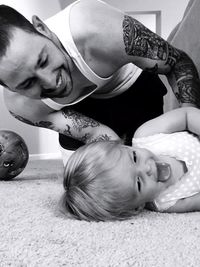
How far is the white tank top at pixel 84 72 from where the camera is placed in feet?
4.50

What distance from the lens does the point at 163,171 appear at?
3.49 ft

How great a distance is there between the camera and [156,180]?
1.04 meters

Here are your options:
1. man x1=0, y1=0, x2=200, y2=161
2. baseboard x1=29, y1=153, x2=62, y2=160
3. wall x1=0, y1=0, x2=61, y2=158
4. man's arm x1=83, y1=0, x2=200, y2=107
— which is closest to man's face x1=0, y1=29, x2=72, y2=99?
man x1=0, y1=0, x2=200, y2=161

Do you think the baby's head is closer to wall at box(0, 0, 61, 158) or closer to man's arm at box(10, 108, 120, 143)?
man's arm at box(10, 108, 120, 143)

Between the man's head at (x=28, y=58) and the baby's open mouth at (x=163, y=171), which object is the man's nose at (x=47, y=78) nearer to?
the man's head at (x=28, y=58)

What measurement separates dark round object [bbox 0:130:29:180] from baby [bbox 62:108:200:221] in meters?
0.75

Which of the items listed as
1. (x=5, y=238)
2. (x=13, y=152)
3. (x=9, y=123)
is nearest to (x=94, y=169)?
(x=5, y=238)

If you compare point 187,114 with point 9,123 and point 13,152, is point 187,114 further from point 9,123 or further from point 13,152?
A: point 9,123

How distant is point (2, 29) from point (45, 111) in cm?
42

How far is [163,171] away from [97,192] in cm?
21

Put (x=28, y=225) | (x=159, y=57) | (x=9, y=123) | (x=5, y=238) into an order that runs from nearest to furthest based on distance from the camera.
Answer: (x=5, y=238) < (x=28, y=225) < (x=159, y=57) < (x=9, y=123)

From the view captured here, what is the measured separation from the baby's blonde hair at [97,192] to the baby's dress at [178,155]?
132 mm

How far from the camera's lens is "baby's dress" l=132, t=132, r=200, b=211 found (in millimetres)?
1092

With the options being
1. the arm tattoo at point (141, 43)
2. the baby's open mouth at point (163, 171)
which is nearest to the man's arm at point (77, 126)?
the arm tattoo at point (141, 43)
